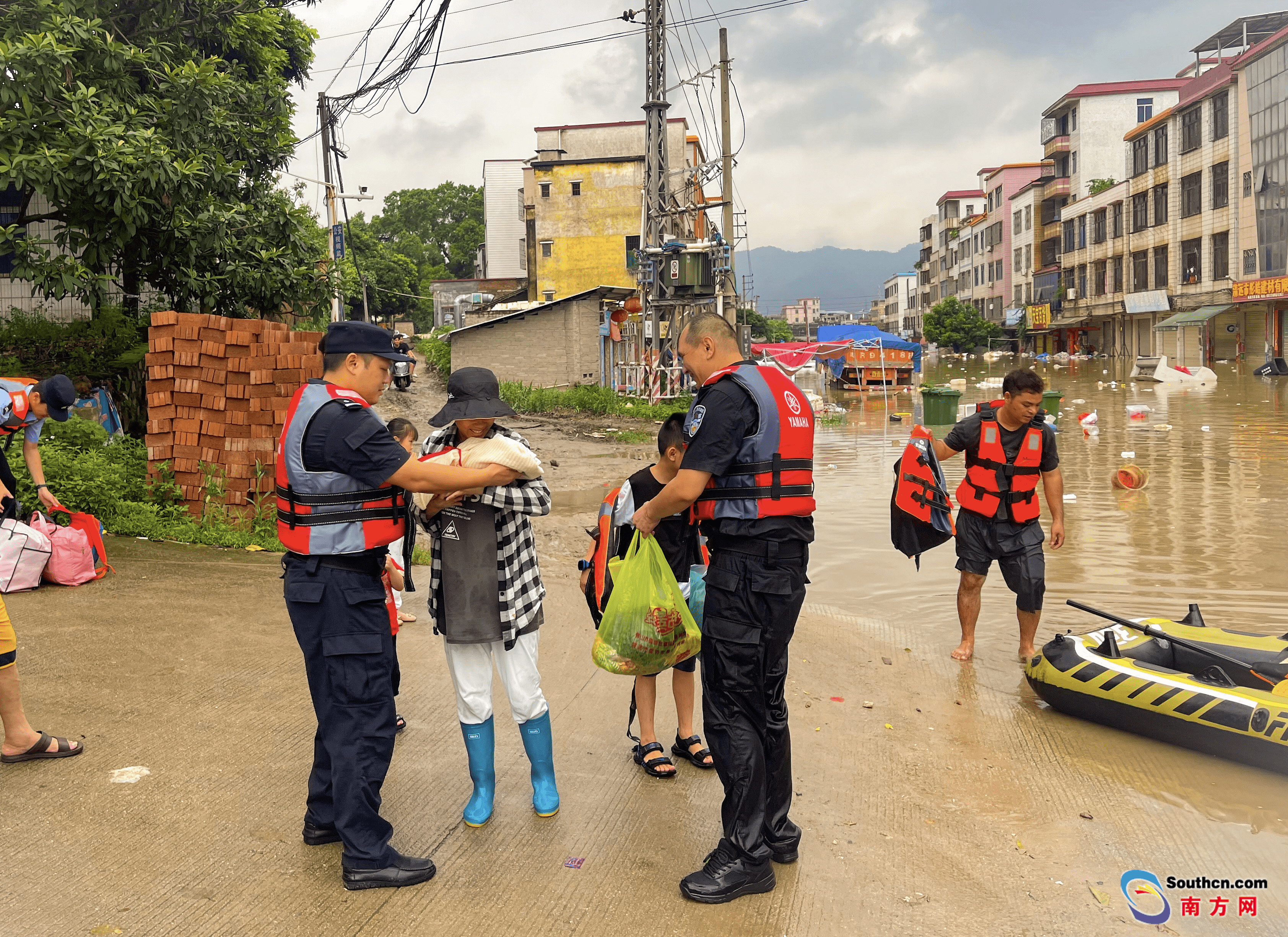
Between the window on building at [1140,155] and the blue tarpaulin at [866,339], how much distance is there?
20.6m

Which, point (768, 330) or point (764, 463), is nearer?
point (764, 463)

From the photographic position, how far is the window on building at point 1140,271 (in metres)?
51.5

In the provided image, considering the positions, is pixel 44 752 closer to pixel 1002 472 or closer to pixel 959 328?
pixel 1002 472

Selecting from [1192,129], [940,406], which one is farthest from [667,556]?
[1192,129]

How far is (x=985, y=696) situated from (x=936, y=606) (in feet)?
7.04

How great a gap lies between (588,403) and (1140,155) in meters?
39.8

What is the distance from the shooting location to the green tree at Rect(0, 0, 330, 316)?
906 cm

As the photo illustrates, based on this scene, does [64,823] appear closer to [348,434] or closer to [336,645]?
[336,645]

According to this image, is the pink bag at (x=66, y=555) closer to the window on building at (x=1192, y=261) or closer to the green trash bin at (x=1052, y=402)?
the green trash bin at (x=1052, y=402)

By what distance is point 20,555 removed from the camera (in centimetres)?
630

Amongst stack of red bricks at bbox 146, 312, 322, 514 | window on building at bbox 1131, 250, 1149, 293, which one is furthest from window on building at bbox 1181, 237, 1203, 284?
stack of red bricks at bbox 146, 312, 322, 514

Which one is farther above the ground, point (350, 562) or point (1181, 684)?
point (350, 562)

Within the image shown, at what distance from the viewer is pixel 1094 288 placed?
195 feet

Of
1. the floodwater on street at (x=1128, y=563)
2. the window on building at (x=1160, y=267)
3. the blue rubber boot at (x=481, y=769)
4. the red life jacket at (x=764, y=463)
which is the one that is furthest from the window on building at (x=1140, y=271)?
the blue rubber boot at (x=481, y=769)
